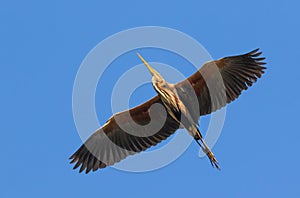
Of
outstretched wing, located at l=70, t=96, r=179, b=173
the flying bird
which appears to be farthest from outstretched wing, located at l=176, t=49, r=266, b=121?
outstretched wing, located at l=70, t=96, r=179, b=173

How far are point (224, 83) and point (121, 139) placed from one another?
3.53 meters

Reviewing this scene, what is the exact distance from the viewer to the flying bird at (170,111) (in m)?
23.0

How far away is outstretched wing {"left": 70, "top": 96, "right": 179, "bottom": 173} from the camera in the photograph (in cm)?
2394

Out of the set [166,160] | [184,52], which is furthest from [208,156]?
[184,52]

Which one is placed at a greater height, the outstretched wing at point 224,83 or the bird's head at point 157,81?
the bird's head at point 157,81

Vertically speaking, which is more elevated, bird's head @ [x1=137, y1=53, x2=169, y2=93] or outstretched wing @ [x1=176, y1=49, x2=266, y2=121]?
bird's head @ [x1=137, y1=53, x2=169, y2=93]

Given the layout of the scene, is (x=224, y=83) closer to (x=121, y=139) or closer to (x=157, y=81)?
(x=157, y=81)

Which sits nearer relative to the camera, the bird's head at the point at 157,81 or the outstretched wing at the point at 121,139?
the bird's head at the point at 157,81

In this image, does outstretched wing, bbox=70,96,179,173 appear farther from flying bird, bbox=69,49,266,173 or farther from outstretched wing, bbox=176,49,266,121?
outstretched wing, bbox=176,49,266,121

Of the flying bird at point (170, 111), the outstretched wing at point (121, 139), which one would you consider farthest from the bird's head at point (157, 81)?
the outstretched wing at point (121, 139)

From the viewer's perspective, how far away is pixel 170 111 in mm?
23016

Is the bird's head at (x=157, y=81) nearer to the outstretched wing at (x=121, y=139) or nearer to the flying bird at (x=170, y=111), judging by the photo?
the flying bird at (x=170, y=111)

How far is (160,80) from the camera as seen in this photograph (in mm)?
23047

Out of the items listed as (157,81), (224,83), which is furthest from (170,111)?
(224,83)
